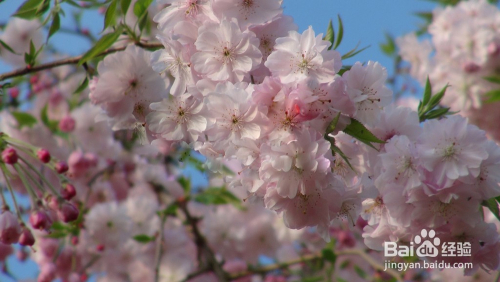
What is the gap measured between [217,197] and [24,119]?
112cm

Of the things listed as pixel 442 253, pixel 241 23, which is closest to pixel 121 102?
pixel 241 23

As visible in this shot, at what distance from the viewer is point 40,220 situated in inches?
65.7

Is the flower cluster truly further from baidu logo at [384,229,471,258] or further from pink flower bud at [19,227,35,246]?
pink flower bud at [19,227,35,246]

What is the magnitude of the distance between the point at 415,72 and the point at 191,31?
2422 millimetres

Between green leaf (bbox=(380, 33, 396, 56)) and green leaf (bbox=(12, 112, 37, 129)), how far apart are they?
240 cm

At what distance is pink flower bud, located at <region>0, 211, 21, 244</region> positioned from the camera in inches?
63.6

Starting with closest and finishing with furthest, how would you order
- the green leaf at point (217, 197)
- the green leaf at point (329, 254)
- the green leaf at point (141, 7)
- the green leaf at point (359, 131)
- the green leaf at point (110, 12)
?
1. the green leaf at point (359, 131)
2. the green leaf at point (110, 12)
3. the green leaf at point (141, 7)
4. the green leaf at point (329, 254)
5. the green leaf at point (217, 197)

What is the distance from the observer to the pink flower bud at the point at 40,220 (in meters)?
1.67

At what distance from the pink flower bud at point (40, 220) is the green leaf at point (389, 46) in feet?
9.13

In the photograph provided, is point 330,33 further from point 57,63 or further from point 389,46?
point 389,46

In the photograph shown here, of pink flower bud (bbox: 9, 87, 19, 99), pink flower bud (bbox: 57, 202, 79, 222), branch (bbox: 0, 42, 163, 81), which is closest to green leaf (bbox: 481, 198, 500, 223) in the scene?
branch (bbox: 0, 42, 163, 81)

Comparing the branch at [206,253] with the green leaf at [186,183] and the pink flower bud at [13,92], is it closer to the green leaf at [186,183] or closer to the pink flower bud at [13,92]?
the green leaf at [186,183]

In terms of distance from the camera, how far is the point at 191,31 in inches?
52.4

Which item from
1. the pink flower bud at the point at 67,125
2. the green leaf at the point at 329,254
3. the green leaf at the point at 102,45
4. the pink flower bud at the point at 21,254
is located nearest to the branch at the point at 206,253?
the green leaf at the point at 329,254
